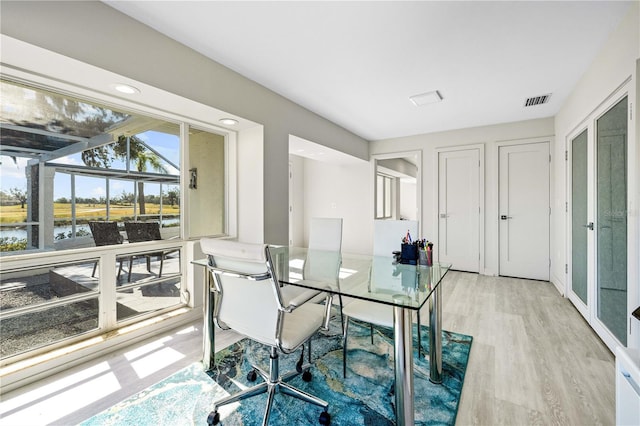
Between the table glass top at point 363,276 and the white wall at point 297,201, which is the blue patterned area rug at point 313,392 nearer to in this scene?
the table glass top at point 363,276

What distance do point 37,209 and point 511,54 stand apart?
3993 millimetres

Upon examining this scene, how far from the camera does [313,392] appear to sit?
5.63ft

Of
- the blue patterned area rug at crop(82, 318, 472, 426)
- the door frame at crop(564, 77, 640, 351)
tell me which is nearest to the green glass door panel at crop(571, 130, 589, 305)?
the door frame at crop(564, 77, 640, 351)

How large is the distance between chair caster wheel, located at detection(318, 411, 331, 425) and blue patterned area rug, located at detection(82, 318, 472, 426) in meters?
0.05

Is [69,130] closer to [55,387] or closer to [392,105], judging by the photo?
[55,387]

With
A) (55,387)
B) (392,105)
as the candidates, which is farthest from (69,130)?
(392,105)

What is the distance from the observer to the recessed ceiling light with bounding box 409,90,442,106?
330 cm

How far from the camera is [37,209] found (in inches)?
78.2

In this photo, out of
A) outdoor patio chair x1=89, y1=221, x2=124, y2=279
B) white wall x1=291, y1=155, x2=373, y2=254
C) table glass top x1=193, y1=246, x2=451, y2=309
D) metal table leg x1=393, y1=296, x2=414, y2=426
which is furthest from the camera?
white wall x1=291, y1=155, x2=373, y2=254

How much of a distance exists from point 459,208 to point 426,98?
7.31ft

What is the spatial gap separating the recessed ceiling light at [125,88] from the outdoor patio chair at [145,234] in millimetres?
1119

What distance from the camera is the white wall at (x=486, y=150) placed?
169 inches

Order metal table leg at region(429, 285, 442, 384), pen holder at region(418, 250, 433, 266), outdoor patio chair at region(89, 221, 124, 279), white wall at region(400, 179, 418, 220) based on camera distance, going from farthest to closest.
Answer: white wall at region(400, 179, 418, 220), outdoor patio chair at region(89, 221, 124, 279), pen holder at region(418, 250, 433, 266), metal table leg at region(429, 285, 442, 384)

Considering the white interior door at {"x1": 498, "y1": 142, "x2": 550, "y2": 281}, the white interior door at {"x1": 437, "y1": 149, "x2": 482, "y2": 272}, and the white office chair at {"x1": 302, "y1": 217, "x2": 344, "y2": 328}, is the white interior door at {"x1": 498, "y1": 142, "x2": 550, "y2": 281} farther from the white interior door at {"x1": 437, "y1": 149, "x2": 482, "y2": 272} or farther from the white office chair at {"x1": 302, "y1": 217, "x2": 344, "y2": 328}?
the white office chair at {"x1": 302, "y1": 217, "x2": 344, "y2": 328}
